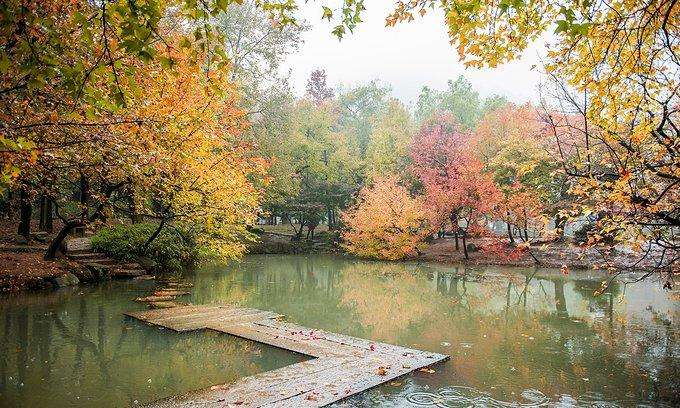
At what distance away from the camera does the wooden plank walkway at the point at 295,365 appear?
18.4 ft

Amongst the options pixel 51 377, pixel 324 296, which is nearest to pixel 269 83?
pixel 324 296

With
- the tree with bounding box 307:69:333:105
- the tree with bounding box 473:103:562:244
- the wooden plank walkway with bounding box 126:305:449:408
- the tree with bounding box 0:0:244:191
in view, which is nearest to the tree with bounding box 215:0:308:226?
the tree with bounding box 473:103:562:244

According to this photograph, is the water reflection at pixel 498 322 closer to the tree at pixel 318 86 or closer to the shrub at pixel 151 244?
the shrub at pixel 151 244

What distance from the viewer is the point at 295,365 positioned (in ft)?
22.8

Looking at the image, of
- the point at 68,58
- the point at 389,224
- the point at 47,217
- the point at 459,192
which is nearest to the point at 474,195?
the point at 459,192

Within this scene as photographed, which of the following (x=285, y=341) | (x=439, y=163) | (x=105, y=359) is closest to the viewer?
(x=105, y=359)

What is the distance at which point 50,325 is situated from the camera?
30.1 ft

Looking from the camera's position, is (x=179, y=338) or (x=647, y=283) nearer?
(x=179, y=338)

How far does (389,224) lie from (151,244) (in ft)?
43.7

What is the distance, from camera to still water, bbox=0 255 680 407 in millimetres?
6098

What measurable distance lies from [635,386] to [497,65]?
500 centimetres

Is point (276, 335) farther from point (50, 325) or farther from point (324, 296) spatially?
point (324, 296)

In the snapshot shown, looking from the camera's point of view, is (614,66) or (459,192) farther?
(459,192)

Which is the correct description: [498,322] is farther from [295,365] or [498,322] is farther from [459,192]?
[459,192]
